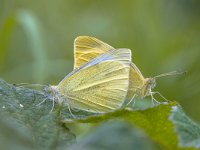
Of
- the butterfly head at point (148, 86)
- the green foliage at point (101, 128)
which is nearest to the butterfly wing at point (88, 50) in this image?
the butterfly head at point (148, 86)

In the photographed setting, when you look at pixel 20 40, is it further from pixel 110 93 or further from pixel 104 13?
pixel 110 93

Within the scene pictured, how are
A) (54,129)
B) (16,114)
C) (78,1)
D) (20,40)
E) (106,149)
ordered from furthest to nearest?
(78,1) < (20,40) < (16,114) < (54,129) < (106,149)

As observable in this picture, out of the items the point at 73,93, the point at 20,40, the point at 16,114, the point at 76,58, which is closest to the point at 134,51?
the point at 20,40

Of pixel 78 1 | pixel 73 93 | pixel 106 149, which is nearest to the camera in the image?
pixel 106 149

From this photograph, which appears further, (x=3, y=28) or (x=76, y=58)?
(x=3, y=28)

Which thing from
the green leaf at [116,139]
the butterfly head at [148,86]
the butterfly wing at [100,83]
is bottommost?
the butterfly head at [148,86]

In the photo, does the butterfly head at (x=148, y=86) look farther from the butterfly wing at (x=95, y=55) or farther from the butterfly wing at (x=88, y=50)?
the butterfly wing at (x=88, y=50)

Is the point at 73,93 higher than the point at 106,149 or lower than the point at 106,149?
lower
